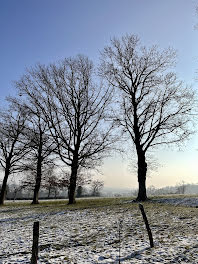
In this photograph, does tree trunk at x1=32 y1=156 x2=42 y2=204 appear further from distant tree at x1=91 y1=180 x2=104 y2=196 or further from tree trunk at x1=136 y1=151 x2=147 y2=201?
distant tree at x1=91 y1=180 x2=104 y2=196

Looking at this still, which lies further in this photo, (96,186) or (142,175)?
(96,186)

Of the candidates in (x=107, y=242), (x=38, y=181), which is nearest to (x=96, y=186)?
(x=38, y=181)

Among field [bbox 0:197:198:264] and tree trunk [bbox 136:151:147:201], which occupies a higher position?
→ tree trunk [bbox 136:151:147:201]

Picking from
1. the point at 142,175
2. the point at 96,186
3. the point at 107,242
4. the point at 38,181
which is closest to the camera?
the point at 107,242

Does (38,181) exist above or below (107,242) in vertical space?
above

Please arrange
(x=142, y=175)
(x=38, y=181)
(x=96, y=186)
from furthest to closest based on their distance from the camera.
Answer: (x=96, y=186) → (x=38, y=181) → (x=142, y=175)

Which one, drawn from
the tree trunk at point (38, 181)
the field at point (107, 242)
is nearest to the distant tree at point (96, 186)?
the tree trunk at point (38, 181)

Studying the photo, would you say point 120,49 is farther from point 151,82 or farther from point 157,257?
point 157,257

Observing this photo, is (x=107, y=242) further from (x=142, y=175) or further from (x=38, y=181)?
(x=38, y=181)

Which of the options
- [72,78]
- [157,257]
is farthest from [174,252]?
[72,78]

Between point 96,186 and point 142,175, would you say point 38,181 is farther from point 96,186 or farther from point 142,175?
point 96,186

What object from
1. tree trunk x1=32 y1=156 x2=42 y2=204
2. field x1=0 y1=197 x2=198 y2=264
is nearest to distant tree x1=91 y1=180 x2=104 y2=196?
tree trunk x1=32 y1=156 x2=42 y2=204

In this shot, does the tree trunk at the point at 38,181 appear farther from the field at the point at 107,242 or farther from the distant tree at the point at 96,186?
the distant tree at the point at 96,186

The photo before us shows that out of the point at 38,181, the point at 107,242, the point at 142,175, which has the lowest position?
the point at 107,242
